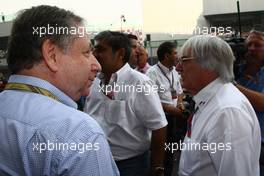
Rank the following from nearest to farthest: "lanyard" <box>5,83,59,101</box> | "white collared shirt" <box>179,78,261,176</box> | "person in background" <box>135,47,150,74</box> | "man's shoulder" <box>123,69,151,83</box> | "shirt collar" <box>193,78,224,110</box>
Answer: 1. "lanyard" <box>5,83,59,101</box>
2. "white collared shirt" <box>179,78,261,176</box>
3. "shirt collar" <box>193,78,224,110</box>
4. "man's shoulder" <box>123,69,151,83</box>
5. "person in background" <box>135,47,150,74</box>

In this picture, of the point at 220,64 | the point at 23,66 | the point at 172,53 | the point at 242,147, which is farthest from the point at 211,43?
the point at 172,53

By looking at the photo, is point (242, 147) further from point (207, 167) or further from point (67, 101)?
point (67, 101)

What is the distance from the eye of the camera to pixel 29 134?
2.95 feet

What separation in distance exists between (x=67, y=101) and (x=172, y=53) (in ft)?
11.2

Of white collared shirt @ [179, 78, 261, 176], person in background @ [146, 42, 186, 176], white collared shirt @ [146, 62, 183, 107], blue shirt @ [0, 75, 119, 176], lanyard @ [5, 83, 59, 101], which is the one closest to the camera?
blue shirt @ [0, 75, 119, 176]

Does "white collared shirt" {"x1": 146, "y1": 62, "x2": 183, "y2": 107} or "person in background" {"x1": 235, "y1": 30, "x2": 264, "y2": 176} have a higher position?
"person in background" {"x1": 235, "y1": 30, "x2": 264, "y2": 176}

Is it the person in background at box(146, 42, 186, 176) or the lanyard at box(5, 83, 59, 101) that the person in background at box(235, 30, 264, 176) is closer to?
the person in background at box(146, 42, 186, 176)

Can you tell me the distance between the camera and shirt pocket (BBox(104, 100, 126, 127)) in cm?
222

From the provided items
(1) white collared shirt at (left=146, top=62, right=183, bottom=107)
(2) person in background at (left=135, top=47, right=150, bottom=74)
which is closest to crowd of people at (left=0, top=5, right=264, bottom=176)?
(1) white collared shirt at (left=146, top=62, right=183, bottom=107)

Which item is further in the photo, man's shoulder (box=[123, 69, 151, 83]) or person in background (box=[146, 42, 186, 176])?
person in background (box=[146, 42, 186, 176])

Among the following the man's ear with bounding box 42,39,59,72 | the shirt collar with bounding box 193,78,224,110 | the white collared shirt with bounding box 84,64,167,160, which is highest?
the man's ear with bounding box 42,39,59,72

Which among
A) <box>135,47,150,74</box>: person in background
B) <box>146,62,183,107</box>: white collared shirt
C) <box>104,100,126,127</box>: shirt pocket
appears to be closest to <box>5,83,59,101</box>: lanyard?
<box>104,100,126,127</box>: shirt pocket

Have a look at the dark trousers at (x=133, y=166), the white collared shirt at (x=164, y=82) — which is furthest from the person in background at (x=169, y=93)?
the dark trousers at (x=133, y=166)

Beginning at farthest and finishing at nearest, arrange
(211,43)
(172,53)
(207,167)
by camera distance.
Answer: (172,53) → (211,43) → (207,167)
